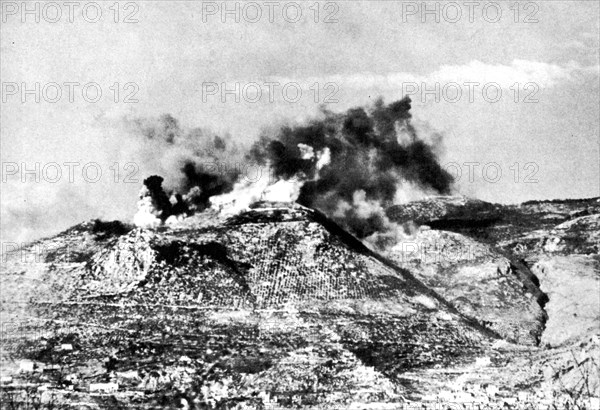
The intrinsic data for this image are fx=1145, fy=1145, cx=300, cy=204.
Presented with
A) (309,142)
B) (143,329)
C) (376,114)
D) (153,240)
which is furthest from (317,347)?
(376,114)

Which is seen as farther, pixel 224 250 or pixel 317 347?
pixel 224 250

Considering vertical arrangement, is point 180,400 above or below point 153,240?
below

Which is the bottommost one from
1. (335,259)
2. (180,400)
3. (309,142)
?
(180,400)

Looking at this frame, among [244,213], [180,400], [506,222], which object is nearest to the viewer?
[180,400]

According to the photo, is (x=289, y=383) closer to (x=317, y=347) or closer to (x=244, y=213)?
(x=317, y=347)

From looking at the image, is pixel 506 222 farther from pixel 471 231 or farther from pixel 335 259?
pixel 335 259

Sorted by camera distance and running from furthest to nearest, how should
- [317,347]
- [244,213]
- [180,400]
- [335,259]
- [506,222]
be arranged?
[506,222] < [244,213] < [335,259] < [317,347] < [180,400]
